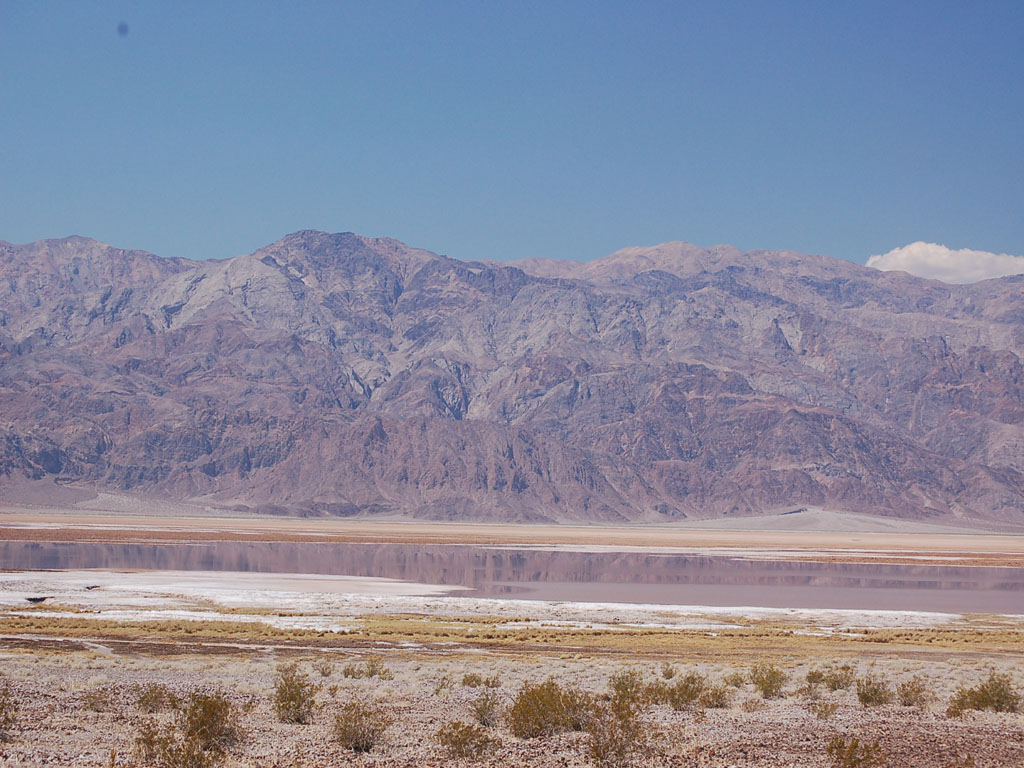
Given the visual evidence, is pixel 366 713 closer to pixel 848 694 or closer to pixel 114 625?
pixel 848 694

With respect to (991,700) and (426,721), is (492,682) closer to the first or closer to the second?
(426,721)

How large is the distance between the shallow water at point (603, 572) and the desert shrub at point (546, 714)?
36.1 meters

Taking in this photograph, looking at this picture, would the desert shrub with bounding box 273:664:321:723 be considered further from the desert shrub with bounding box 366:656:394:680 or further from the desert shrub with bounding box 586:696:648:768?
the desert shrub with bounding box 366:656:394:680

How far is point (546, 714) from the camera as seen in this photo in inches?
724

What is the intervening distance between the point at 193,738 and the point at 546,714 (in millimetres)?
5744

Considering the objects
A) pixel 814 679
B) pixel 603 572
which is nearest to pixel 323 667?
pixel 814 679

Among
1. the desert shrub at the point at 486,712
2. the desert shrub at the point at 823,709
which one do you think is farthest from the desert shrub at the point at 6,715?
the desert shrub at the point at 823,709

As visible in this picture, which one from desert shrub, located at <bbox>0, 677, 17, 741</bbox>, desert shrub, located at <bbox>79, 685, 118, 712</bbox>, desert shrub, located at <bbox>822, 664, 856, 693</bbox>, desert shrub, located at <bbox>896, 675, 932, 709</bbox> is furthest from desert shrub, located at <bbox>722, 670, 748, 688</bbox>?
desert shrub, located at <bbox>0, 677, 17, 741</bbox>

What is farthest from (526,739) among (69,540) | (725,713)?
(69,540)

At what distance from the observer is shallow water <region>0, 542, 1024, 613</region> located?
59312mm

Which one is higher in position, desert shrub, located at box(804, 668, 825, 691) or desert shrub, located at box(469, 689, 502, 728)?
desert shrub, located at box(469, 689, 502, 728)

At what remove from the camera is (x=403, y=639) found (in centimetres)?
3531

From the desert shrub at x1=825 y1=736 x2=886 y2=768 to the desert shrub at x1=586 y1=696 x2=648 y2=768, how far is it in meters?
2.74

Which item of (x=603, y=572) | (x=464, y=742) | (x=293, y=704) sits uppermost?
(x=464, y=742)
